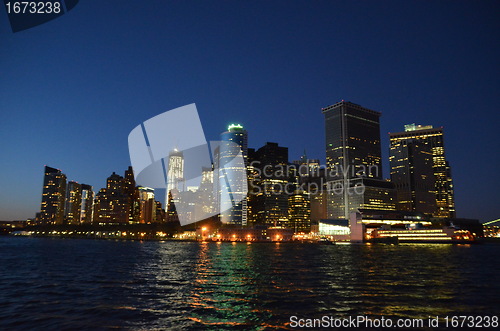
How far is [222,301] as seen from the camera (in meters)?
27.2

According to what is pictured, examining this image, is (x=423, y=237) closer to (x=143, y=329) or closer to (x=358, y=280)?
(x=358, y=280)

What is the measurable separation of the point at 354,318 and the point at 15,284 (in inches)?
1342

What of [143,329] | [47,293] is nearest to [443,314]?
[143,329]

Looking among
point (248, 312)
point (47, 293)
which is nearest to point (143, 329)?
point (248, 312)

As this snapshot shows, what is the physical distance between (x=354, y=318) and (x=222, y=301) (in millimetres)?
9929

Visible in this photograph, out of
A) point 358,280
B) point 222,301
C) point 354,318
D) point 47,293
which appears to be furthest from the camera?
point 358,280

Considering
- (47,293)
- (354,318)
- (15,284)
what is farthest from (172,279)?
(354,318)

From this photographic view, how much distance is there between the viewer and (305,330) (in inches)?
762

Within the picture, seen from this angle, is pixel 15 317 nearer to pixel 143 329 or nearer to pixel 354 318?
pixel 143 329

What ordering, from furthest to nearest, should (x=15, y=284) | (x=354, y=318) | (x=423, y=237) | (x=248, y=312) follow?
(x=423, y=237), (x=15, y=284), (x=248, y=312), (x=354, y=318)

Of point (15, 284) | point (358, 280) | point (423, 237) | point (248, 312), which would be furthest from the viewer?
point (423, 237)

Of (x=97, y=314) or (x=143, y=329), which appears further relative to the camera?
(x=97, y=314)

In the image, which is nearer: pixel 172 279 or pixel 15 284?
pixel 15 284

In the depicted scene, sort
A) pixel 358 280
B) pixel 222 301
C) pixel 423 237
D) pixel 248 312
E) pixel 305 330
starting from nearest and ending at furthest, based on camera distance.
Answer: pixel 305 330, pixel 248 312, pixel 222 301, pixel 358 280, pixel 423 237
